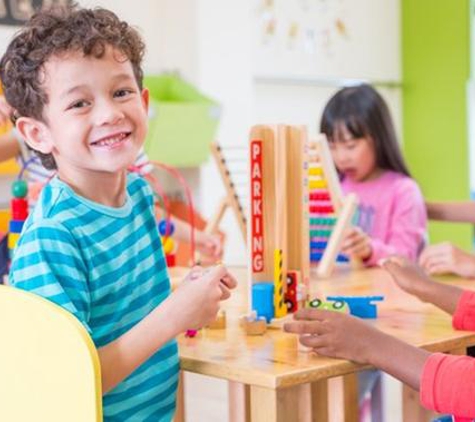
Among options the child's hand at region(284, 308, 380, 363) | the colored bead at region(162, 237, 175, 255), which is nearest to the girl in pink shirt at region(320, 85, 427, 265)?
the colored bead at region(162, 237, 175, 255)

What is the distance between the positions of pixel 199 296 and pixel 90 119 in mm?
250

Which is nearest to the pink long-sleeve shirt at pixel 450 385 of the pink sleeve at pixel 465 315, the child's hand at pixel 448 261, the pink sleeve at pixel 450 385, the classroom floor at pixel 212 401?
the pink sleeve at pixel 450 385

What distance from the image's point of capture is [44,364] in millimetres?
974

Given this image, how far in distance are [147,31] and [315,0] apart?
3.59 ft

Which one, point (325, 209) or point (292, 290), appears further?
point (325, 209)

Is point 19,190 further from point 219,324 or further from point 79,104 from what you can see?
point 79,104

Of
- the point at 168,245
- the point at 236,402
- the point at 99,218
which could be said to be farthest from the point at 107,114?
the point at 236,402

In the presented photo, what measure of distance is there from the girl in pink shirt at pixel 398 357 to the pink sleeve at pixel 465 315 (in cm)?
21

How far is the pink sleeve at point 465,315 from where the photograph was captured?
1.36 metres

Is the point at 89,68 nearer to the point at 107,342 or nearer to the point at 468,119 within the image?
the point at 107,342

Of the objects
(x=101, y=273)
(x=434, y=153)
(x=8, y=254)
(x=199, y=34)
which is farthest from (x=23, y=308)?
(x=434, y=153)

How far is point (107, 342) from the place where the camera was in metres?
1.12

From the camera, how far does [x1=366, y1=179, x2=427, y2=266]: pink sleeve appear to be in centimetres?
230

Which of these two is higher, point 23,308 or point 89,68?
point 89,68
